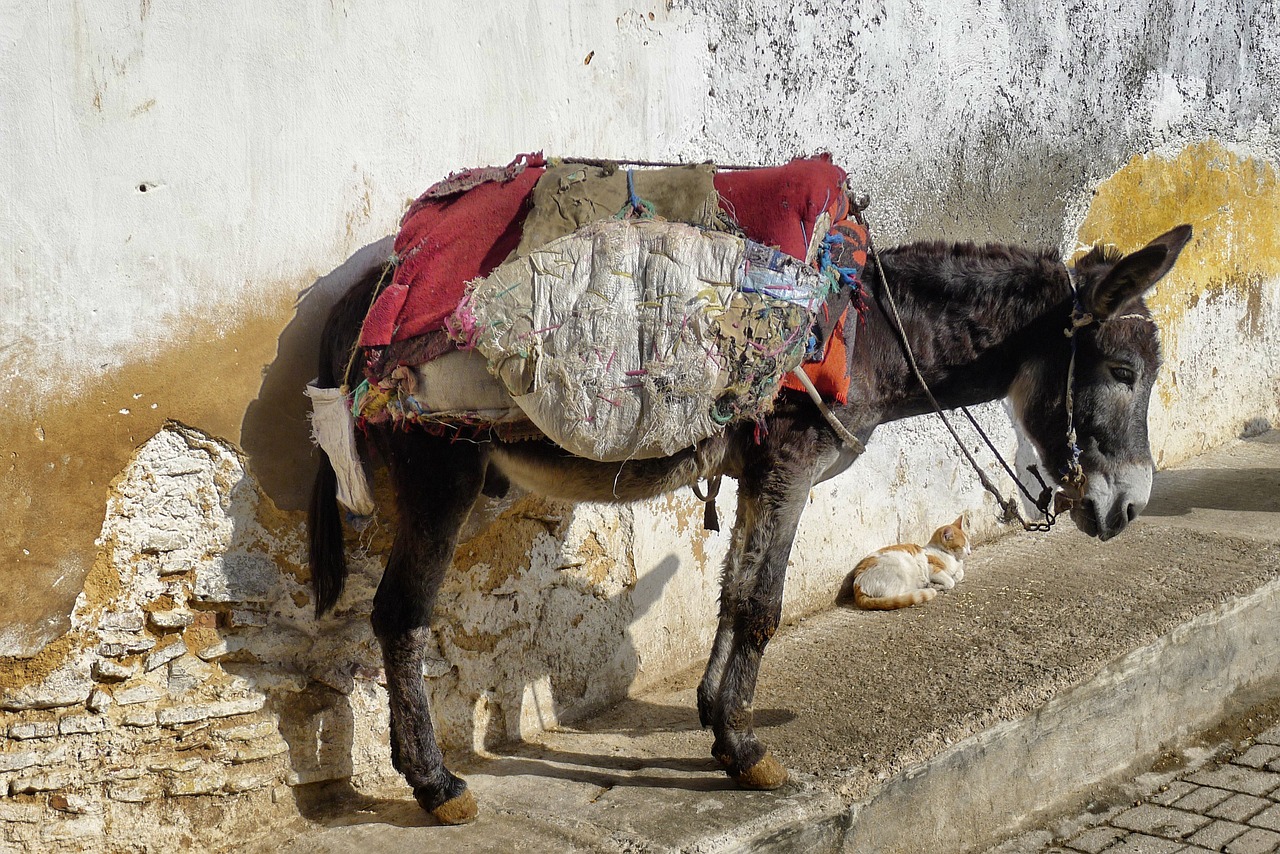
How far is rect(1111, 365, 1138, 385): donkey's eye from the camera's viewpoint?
2.92m

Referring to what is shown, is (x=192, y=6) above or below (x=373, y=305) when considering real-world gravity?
above

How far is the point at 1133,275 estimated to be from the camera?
277 cm

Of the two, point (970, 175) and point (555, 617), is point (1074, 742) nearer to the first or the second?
point (555, 617)

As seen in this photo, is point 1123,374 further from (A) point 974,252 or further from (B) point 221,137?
(B) point 221,137

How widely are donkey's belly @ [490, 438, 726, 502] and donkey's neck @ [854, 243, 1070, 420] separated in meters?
0.55

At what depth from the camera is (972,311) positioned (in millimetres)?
2900

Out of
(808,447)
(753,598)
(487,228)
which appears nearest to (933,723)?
(753,598)

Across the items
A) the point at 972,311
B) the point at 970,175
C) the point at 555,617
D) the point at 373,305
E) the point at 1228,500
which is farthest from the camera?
the point at 1228,500

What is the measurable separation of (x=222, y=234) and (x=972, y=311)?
2002 mm

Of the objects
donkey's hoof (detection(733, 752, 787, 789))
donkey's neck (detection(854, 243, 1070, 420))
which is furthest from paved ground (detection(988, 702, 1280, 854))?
donkey's neck (detection(854, 243, 1070, 420))

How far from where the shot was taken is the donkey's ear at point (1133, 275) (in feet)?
8.92

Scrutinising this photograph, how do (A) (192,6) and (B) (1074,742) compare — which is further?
(B) (1074,742)

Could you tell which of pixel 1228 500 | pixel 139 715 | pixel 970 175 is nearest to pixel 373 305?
pixel 139 715

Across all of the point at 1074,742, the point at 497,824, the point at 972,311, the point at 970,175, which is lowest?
the point at 1074,742
